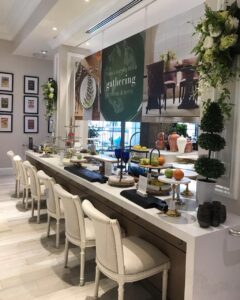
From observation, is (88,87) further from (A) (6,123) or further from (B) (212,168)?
(A) (6,123)

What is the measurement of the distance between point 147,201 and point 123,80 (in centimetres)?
203

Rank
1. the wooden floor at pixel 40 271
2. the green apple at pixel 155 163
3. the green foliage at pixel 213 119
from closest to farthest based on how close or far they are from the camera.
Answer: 1. the green foliage at pixel 213 119
2. the wooden floor at pixel 40 271
3. the green apple at pixel 155 163

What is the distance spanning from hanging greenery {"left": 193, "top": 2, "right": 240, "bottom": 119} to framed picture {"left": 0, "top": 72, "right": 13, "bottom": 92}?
20.3 ft

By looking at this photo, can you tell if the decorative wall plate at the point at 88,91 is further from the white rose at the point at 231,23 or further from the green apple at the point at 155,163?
the white rose at the point at 231,23

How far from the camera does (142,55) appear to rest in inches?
131

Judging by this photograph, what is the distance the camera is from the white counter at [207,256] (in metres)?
1.65

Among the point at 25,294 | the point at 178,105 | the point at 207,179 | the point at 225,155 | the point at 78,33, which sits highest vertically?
the point at 78,33

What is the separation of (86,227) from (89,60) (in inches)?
115

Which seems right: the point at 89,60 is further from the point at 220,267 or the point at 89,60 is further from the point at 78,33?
the point at 220,267

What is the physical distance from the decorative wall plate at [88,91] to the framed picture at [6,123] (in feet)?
10.3

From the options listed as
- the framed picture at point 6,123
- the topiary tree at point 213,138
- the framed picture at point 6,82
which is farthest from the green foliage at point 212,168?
the framed picture at point 6,82

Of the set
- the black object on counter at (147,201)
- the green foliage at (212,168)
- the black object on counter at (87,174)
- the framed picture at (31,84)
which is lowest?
the black object on counter at (147,201)

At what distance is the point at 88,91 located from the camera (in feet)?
15.3

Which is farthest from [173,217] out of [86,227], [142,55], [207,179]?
[142,55]
